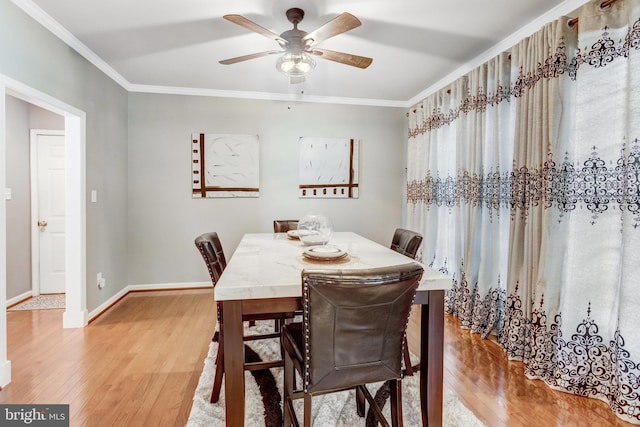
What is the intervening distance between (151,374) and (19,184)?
3050 millimetres

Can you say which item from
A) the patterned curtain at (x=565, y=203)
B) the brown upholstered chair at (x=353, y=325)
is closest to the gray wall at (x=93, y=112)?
the brown upholstered chair at (x=353, y=325)

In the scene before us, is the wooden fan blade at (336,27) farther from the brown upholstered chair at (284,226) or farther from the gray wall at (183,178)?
the gray wall at (183,178)

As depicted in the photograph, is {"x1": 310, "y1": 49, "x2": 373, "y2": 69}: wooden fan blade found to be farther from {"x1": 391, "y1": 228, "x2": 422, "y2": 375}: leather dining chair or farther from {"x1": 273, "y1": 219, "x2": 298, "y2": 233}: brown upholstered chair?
{"x1": 273, "y1": 219, "x2": 298, "y2": 233}: brown upholstered chair

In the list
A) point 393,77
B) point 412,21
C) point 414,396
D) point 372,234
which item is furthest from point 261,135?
point 414,396

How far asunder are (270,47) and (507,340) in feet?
10.5

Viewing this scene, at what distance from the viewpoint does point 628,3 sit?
170 centimetres

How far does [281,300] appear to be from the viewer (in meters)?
1.35

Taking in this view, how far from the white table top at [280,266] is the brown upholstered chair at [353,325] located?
0.21 meters

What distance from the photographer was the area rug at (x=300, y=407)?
65.3 inches

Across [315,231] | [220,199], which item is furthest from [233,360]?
[220,199]

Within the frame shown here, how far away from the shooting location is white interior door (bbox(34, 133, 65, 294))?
3734 mm

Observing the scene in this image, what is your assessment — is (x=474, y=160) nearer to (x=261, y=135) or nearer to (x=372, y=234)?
(x=372, y=234)

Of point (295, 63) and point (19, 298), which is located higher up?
point (295, 63)

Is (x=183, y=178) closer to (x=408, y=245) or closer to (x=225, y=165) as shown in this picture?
(x=225, y=165)
